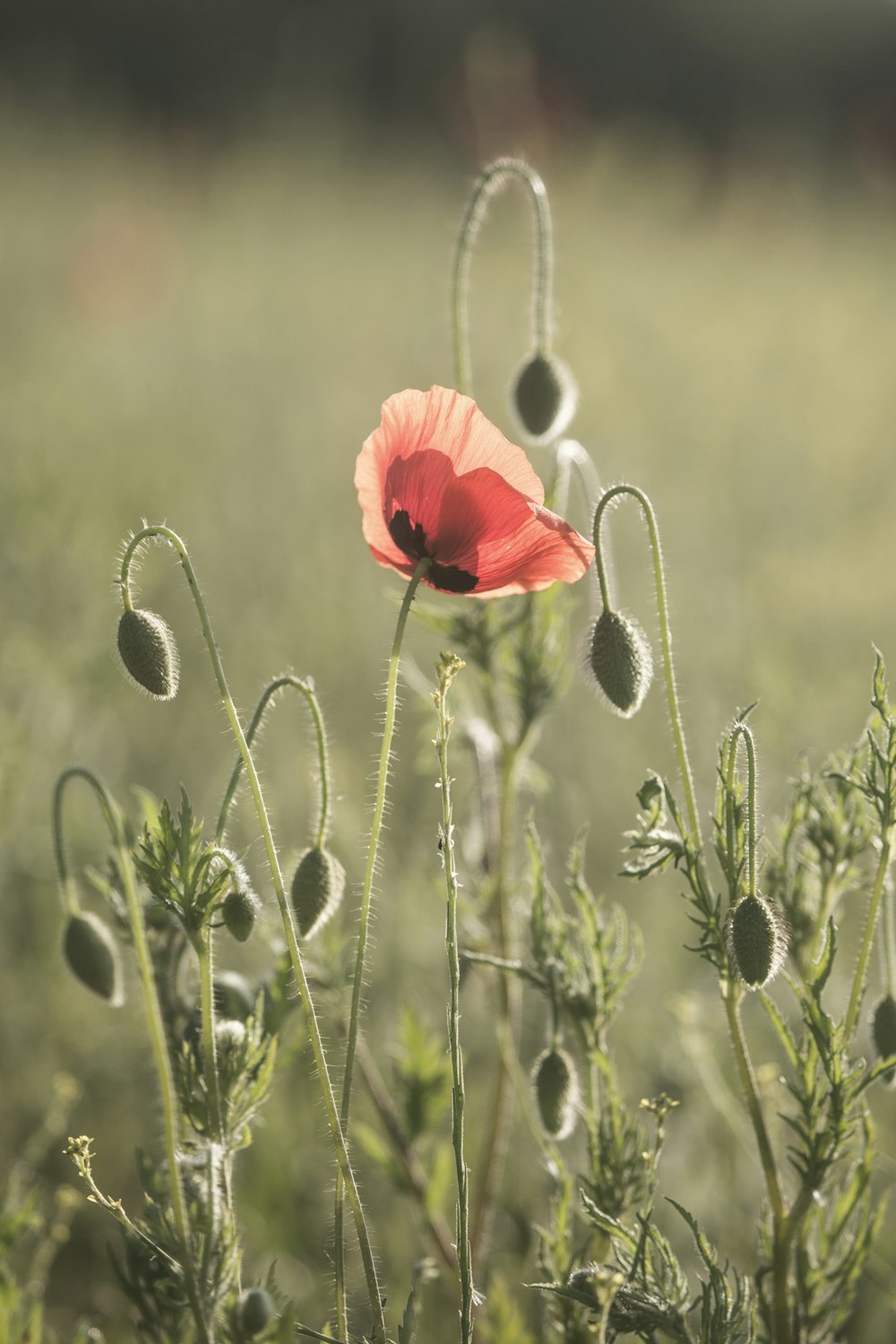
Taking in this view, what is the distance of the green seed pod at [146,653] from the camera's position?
1373 millimetres

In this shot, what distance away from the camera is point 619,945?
59.5 inches

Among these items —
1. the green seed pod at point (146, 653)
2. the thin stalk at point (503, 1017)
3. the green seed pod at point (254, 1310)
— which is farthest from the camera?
the thin stalk at point (503, 1017)

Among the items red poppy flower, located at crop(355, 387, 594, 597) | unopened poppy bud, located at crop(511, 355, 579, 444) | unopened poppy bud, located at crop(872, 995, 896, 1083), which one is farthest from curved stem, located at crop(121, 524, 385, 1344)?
unopened poppy bud, located at crop(511, 355, 579, 444)

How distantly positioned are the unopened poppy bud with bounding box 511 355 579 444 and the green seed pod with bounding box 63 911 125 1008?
0.91m

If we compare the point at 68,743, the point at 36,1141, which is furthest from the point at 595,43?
the point at 36,1141

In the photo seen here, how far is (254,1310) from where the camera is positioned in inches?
50.1

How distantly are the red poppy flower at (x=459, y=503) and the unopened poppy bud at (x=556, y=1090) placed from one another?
22.3 inches

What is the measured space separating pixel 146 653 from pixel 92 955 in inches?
15.7

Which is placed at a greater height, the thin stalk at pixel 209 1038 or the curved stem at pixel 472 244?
the curved stem at pixel 472 244

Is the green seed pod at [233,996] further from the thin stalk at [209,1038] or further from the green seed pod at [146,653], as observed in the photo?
the green seed pod at [146,653]

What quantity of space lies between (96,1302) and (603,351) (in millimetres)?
5738

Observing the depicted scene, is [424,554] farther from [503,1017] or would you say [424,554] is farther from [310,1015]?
[503,1017]

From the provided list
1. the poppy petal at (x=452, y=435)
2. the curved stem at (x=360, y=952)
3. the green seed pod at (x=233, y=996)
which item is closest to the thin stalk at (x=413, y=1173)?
the green seed pod at (x=233, y=996)

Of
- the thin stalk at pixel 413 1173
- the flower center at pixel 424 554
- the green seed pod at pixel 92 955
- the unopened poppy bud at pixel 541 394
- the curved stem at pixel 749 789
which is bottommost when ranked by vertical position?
the thin stalk at pixel 413 1173
